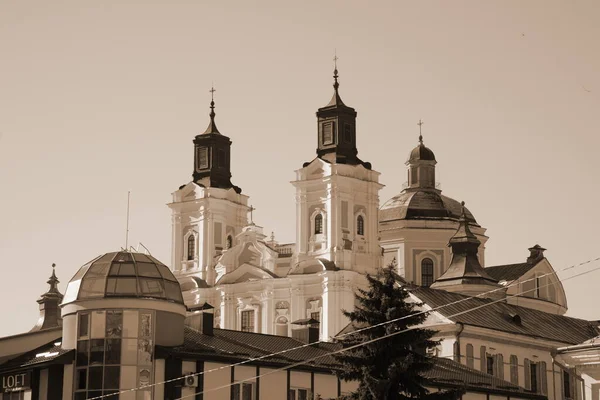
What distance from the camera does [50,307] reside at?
118 meters

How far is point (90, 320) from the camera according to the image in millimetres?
58656

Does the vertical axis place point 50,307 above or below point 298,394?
above

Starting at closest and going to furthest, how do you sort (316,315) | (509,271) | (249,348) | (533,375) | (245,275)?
1. (249,348)
2. (533,375)
3. (316,315)
4. (245,275)
5. (509,271)

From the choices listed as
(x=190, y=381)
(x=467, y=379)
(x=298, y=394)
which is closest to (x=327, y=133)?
(x=467, y=379)

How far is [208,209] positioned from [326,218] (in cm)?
1129

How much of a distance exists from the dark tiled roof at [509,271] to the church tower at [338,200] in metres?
9.88

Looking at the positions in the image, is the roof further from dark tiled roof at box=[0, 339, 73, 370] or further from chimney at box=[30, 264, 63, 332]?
dark tiled roof at box=[0, 339, 73, 370]

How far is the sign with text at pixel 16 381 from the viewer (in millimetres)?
59469

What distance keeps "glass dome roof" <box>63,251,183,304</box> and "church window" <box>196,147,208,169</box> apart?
2369 inches

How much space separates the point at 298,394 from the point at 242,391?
2513 millimetres

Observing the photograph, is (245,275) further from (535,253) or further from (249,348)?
(249,348)

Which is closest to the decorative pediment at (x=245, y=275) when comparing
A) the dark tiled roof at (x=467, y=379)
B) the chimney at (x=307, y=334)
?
the dark tiled roof at (x=467, y=379)

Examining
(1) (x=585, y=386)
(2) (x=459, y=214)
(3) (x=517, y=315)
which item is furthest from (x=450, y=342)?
(1) (x=585, y=386)

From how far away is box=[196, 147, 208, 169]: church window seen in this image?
120m
